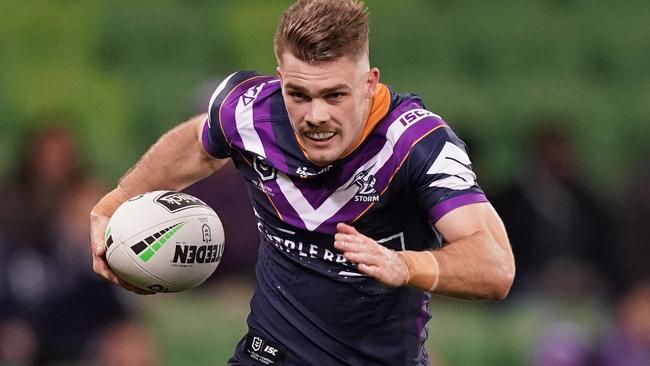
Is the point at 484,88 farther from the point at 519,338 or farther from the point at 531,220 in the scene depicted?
the point at 519,338

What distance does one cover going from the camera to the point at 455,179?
15.0ft

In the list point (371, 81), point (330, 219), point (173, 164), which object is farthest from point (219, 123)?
point (371, 81)

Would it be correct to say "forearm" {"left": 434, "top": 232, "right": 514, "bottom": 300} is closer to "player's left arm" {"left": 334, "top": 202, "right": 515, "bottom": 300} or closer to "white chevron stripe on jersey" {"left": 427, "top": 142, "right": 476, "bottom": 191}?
"player's left arm" {"left": 334, "top": 202, "right": 515, "bottom": 300}

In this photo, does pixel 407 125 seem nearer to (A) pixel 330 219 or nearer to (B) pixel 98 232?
(A) pixel 330 219

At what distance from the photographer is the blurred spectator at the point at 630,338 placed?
27.6ft

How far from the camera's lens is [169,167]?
5.56 meters

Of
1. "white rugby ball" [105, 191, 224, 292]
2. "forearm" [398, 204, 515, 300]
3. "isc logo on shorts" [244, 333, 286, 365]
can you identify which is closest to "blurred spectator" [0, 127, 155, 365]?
"isc logo on shorts" [244, 333, 286, 365]

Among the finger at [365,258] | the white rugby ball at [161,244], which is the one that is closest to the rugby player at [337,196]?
the finger at [365,258]

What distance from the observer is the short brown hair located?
459 centimetres

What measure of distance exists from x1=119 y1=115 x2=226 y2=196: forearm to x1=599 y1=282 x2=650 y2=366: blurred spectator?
380cm

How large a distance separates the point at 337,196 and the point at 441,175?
533 mm

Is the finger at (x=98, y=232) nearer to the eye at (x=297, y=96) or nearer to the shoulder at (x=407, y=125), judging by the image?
the eye at (x=297, y=96)

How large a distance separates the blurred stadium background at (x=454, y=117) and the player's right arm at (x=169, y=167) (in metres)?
2.86

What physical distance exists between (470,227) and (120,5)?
6.94m
